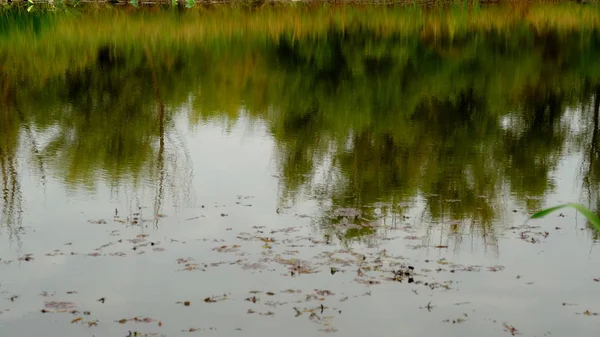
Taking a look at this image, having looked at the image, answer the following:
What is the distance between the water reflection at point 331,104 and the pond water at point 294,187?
0.19 feet

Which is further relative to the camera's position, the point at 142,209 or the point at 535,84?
the point at 535,84

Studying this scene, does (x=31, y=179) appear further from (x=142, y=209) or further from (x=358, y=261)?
(x=358, y=261)

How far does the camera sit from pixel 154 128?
1329 centimetres

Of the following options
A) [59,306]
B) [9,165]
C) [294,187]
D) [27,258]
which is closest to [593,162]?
[294,187]

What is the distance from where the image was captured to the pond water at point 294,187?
21.0 ft

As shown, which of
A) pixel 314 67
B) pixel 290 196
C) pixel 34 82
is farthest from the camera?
pixel 314 67

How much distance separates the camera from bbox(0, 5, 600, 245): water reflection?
998cm

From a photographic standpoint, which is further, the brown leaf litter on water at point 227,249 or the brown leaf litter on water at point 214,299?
the brown leaf litter on water at point 227,249

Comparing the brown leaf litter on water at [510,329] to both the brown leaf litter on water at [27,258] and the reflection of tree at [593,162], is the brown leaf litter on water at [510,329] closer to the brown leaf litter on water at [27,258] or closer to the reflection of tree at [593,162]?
the reflection of tree at [593,162]

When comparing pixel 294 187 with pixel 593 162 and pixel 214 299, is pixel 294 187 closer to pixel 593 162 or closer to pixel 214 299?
pixel 214 299

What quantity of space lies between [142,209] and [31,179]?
201 centimetres

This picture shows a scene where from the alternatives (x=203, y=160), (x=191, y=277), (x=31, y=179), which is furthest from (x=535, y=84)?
(x=191, y=277)

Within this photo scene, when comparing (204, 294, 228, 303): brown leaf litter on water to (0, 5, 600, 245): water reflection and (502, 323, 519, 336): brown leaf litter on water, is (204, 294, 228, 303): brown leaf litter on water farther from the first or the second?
(502, 323, 519, 336): brown leaf litter on water

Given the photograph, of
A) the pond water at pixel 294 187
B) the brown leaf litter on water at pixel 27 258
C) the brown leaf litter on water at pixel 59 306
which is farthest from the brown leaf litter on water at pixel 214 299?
the brown leaf litter on water at pixel 27 258
